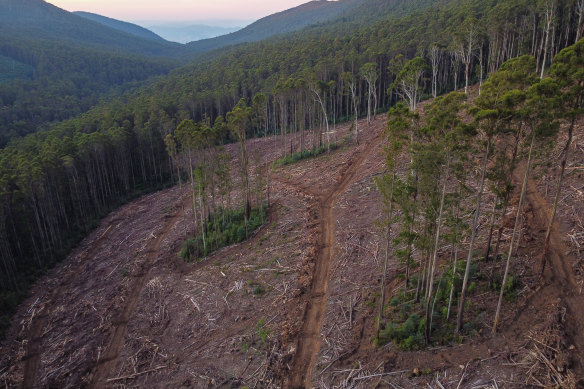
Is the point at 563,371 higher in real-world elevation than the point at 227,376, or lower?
higher

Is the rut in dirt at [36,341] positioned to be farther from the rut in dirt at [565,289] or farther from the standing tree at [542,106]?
the standing tree at [542,106]

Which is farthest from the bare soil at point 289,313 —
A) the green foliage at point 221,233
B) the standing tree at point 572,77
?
the standing tree at point 572,77

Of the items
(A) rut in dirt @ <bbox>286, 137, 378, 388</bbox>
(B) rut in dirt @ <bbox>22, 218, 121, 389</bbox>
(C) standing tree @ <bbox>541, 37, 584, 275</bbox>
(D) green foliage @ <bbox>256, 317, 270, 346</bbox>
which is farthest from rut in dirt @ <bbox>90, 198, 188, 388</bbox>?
(C) standing tree @ <bbox>541, 37, 584, 275</bbox>

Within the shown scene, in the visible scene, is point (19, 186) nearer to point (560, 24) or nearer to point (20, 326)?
point (20, 326)

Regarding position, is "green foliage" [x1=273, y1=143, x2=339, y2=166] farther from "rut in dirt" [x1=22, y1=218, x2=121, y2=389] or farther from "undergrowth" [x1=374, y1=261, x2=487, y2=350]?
"undergrowth" [x1=374, y1=261, x2=487, y2=350]

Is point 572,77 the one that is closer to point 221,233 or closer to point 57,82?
point 221,233

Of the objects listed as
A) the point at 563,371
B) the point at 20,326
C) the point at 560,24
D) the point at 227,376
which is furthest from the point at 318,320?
the point at 560,24

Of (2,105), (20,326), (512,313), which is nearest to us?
(512,313)

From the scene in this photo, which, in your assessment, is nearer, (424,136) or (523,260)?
(424,136)
